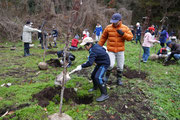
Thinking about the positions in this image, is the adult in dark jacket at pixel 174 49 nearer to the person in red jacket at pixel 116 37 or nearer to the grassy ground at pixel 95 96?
the grassy ground at pixel 95 96

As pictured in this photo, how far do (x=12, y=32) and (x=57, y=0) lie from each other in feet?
19.1

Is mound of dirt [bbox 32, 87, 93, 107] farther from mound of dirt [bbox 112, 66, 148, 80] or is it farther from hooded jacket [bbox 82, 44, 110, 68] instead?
mound of dirt [bbox 112, 66, 148, 80]

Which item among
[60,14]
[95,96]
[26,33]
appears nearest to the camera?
[95,96]

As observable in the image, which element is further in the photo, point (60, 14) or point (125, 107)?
point (60, 14)

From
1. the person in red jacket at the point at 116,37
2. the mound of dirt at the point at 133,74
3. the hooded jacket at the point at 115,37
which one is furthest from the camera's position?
the mound of dirt at the point at 133,74

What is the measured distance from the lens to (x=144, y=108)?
3.38m

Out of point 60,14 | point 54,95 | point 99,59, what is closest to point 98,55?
point 99,59

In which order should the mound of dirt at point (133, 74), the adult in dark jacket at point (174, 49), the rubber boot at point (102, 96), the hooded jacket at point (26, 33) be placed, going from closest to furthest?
the rubber boot at point (102, 96) < the mound of dirt at point (133, 74) < the adult in dark jacket at point (174, 49) < the hooded jacket at point (26, 33)

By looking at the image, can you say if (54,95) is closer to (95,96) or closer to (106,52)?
(95,96)

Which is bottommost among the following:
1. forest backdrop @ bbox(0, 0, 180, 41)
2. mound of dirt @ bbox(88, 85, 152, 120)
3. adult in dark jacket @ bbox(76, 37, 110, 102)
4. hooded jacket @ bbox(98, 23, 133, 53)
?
mound of dirt @ bbox(88, 85, 152, 120)

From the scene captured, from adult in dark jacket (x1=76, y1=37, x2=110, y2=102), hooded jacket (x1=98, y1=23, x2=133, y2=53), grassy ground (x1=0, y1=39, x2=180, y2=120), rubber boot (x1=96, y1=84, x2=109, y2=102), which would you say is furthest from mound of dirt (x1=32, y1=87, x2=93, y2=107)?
hooded jacket (x1=98, y1=23, x2=133, y2=53)

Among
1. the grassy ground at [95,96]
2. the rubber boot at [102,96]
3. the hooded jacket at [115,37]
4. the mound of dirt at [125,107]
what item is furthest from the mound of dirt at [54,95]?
the hooded jacket at [115,37]

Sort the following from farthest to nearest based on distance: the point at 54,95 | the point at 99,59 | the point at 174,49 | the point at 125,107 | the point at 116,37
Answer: the point at 174,49 < the point at 116,37 < the point at 54,95 < the point at 99,59 < the point at 125,107

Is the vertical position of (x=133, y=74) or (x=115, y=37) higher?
(x=115, y=37)
